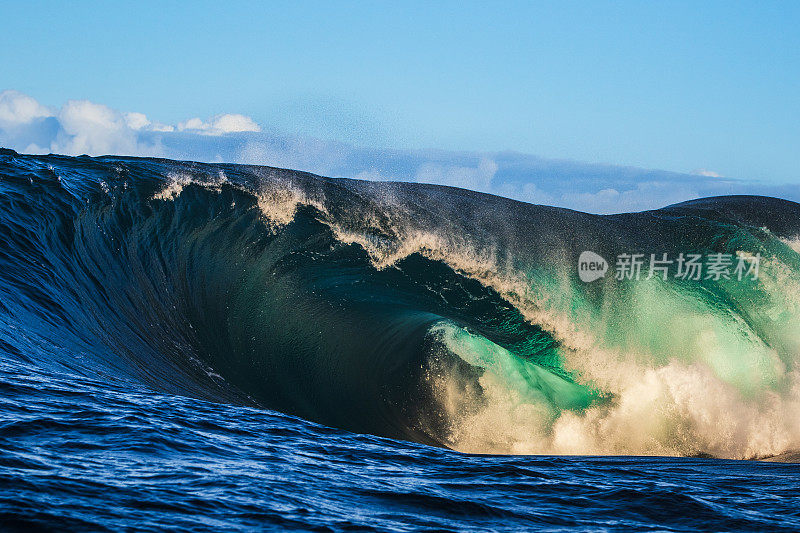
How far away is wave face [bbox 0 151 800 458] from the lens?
7402 mm

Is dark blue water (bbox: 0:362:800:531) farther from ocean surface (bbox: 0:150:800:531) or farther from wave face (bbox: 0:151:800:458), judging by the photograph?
wave face (bbox: 0:151:800:458)

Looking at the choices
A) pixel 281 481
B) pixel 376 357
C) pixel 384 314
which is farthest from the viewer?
pixel 384 314

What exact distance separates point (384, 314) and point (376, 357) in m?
0.74

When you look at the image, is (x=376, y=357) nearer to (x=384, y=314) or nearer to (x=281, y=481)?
(x=384, y=314)

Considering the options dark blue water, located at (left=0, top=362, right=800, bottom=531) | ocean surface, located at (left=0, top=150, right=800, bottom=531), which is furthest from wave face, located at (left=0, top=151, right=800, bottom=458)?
dark blue water, located at (left=0, top=362, right=800, bottom=531)

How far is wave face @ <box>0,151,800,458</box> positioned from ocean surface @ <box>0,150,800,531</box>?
0.03m

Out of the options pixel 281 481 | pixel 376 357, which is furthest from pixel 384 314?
pixel 281 481

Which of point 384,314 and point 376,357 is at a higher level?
point 384,314

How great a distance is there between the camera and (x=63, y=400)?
4.18 meters

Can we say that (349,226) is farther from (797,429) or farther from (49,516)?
(49,516)

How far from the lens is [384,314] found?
8648mm

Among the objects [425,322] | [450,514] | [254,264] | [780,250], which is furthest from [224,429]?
[780,250]

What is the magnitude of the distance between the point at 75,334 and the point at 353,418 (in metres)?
2.84

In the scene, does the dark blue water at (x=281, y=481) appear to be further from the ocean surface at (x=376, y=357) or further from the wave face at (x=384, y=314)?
the wave face at (x=384, y=314)
